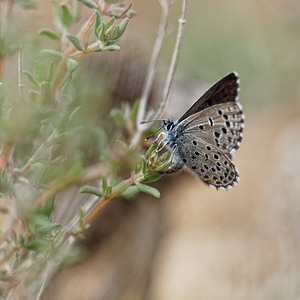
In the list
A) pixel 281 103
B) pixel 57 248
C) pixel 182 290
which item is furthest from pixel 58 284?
pixel 281 103

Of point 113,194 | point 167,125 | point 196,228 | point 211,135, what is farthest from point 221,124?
point 196,228

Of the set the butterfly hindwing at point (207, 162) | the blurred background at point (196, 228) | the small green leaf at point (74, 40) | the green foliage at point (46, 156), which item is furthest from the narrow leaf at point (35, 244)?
the blurred background at point (196, 228)

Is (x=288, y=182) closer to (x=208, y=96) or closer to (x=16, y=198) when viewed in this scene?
(x=208, y=96)

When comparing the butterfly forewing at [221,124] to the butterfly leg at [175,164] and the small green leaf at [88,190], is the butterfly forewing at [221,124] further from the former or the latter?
the small green leaf at [88,190]

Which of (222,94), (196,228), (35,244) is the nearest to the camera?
(35,244)

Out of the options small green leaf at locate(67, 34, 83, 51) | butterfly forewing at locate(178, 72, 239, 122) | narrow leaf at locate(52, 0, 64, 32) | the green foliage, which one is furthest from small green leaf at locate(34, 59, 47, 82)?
butterfly forewing at locate(178, 72, 239, 122)

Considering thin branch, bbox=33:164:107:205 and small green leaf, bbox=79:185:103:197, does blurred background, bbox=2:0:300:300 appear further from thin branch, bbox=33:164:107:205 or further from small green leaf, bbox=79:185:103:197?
small green leaf, bbox=79:185:103:197

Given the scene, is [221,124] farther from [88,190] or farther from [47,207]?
[47,207]
